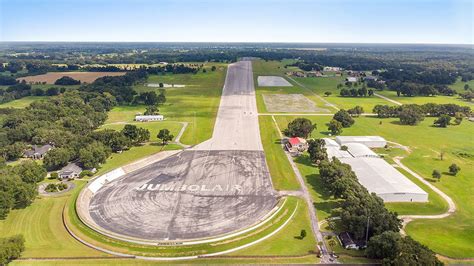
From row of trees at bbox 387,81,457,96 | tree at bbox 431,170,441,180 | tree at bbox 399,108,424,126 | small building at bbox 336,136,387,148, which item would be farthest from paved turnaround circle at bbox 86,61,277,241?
row of trees at bbox 387,81,457,96

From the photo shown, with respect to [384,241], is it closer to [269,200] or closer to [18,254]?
[269,200]

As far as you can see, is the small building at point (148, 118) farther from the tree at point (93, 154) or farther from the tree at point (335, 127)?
the tree at point (335, 127)

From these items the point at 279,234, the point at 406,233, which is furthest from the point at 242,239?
the point at 406,233

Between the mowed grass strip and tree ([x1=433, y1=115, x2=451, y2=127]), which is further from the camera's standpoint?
tree ([x1=433, y1=115, x2=451, y2=127])

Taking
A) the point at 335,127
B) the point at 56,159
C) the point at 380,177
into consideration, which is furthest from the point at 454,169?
the point at 56,159

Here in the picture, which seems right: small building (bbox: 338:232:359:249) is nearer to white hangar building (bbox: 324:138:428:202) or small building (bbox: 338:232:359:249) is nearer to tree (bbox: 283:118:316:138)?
white hangar building (bbox: 324:138:428:202)

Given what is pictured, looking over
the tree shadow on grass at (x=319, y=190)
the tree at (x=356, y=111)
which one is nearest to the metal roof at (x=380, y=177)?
the tree shadow on grass at (x=319, y=190)
